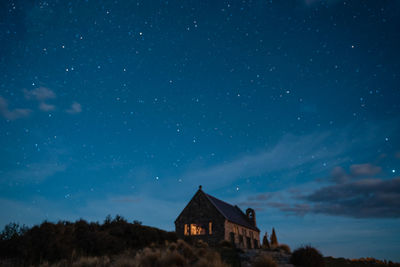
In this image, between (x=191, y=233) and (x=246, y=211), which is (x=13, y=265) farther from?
(x=246, y=211)

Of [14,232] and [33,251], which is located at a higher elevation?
[14,232]

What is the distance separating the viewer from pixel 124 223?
59.9ft

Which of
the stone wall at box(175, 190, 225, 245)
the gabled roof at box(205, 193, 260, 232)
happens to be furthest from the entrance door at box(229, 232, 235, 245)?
the stone wall at box(175, 190, 225, 245)

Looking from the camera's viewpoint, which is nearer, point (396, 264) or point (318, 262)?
point (318, 262)

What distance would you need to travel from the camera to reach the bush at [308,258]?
11.4 metres

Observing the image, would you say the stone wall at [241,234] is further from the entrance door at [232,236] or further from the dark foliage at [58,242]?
the dark foliage at [58,242]

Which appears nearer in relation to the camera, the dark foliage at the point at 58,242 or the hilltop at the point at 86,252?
the hilltop at the point at 86,252

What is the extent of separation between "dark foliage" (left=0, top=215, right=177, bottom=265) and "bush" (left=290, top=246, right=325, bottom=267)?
971 centimetres

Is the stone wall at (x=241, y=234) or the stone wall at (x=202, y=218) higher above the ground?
the stone wall at (x=202, y=218)

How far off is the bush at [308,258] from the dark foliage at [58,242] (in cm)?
971

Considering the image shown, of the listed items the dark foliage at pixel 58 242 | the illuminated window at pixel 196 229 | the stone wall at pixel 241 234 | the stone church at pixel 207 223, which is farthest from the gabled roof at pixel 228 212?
the dark foliage at pixel 58 242

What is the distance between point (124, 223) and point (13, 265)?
881 cm

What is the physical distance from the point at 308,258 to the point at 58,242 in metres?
11.7

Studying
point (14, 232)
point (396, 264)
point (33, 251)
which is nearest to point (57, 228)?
point (33, 251)
